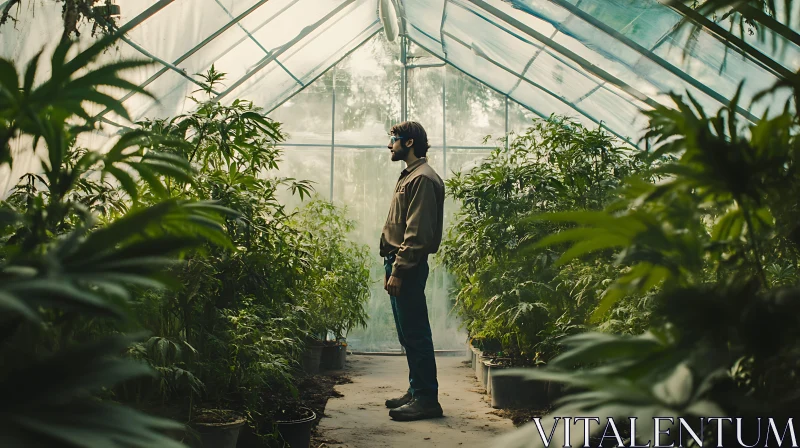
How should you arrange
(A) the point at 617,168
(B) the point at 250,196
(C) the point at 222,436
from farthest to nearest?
(A) the point at 617,168
(B) the point at 250,196
(C) the point at 222,436

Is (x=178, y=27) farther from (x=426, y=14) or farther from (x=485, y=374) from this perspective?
(x=485, y=374)

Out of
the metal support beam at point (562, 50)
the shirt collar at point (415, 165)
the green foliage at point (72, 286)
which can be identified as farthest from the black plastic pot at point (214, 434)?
the metal support beam at point (562, 50)

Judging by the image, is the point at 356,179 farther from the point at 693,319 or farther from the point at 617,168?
the point at 693,319

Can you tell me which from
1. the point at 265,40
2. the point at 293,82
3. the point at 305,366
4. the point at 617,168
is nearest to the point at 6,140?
the point at 617,168

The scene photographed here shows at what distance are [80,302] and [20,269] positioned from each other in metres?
0.08

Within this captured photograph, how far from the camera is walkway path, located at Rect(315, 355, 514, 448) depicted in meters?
3.14

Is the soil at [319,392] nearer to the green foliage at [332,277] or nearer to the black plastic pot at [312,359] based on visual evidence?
the black plastic pot at [312,359]

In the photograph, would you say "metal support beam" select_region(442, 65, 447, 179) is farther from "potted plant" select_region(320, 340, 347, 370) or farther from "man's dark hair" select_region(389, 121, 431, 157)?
"man's dark hair" select_region(389, 121, 431, 157)

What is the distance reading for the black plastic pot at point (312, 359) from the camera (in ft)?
A: 16.9

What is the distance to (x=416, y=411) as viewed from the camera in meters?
3.59

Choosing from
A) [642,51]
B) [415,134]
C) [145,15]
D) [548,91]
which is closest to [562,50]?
[642,51]

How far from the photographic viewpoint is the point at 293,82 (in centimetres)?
715

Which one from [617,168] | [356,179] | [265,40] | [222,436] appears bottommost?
[222,436]

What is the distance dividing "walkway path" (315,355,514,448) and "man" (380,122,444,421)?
14 centimetres
